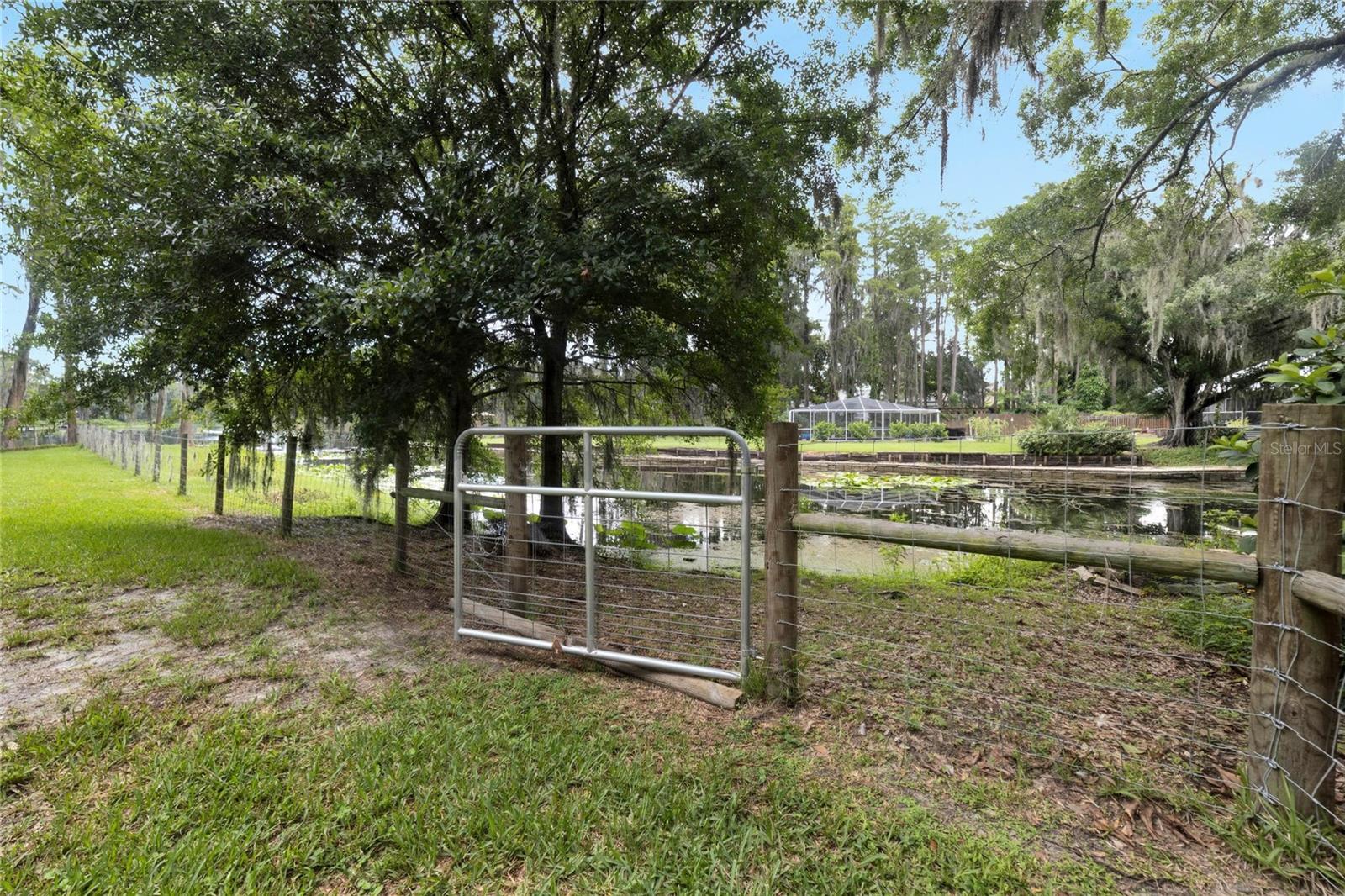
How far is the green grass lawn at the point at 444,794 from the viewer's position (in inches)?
70.4

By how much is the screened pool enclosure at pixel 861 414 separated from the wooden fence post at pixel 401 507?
28.3 m

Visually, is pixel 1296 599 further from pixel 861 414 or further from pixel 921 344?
pixel 921 344

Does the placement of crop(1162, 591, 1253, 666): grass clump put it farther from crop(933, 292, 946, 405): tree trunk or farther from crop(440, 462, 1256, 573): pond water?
crop(933, 292, 946, 405): tree trunk

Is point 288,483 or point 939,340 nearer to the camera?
point 288,483

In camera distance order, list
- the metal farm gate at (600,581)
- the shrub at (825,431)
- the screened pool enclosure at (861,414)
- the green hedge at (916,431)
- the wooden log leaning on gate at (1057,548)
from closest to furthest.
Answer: the wooden log leaning on gate at (1057,548) → the metal farm gate at (600,581) → the green hedge at (916,431) → the shrub at (825,431) → the screened pool enclosure at (861,414)

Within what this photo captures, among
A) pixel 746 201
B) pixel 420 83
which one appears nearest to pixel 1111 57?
pixel 746 201

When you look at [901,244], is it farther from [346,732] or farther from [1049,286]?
[346,732]

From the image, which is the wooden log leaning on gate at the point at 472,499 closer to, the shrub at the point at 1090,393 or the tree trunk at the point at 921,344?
the shrub at the point at 1090,393

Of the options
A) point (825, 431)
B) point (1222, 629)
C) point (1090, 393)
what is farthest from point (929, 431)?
point (1222, 629)

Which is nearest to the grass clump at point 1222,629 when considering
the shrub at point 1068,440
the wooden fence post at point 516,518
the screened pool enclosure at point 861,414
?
the wooden fence post at point 516,518

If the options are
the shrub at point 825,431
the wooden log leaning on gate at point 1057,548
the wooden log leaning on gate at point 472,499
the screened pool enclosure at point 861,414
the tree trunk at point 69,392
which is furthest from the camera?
the screened pool enclosure at point 861,414

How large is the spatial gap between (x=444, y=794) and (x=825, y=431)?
1205 inches

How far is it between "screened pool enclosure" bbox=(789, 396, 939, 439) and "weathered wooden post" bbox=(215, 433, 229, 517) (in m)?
27.2

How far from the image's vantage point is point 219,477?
809 cm
